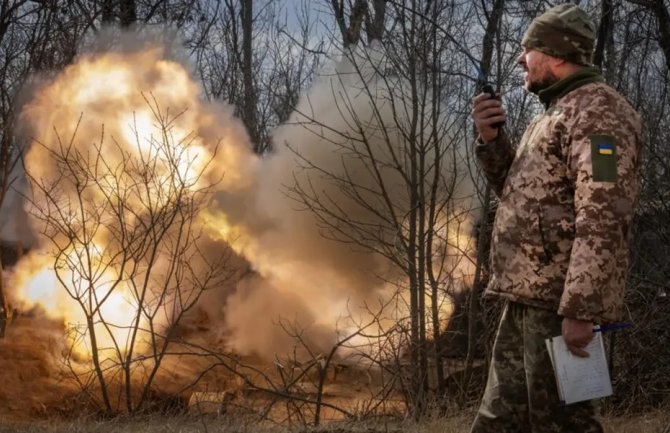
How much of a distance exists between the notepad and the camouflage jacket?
0.17 meters

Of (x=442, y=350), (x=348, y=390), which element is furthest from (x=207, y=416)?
(x=348, y=390)

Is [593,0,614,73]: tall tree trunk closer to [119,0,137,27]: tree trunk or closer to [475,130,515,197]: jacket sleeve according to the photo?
[475,130,515,197]: jacket sleeve

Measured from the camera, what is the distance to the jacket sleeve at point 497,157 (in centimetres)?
351

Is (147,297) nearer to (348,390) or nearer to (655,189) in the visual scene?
(348,390)

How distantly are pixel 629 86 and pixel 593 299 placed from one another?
32.8 ft

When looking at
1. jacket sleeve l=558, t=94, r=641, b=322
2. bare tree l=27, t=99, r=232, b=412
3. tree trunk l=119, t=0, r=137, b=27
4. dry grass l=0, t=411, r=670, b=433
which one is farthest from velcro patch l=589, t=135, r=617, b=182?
tree trunk l=119, t=0, r=137, b=27

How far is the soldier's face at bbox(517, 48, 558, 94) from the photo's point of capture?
10.7ft

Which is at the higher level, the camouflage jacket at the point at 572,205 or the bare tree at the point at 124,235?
the bare tree at the point at 124,235

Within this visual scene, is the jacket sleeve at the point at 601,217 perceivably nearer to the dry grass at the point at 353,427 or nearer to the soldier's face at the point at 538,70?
the soldier's face at the point at 538,70

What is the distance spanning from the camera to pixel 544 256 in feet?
A: 10.1

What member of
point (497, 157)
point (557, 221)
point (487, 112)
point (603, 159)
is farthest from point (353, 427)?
point (603, 159)

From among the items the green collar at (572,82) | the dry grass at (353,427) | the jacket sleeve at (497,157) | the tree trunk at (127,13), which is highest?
the tree trunk at (127,13)

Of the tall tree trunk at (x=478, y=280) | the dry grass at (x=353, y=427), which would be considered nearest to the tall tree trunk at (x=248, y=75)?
the tall tree trunk at (x=478, y=280)

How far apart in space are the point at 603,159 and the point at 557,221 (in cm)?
32
